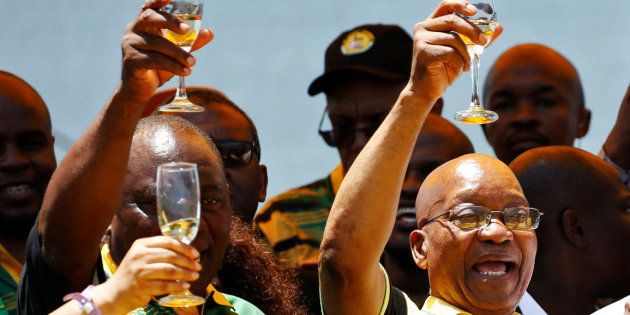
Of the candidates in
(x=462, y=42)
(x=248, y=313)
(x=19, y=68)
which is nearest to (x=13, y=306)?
(x=248, y=313)

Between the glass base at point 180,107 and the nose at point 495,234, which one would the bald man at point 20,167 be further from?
the nose at point 495,234

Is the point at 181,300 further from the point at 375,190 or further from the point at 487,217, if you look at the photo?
the point at 487,217

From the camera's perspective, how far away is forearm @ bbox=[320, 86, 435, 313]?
4723 millimetres

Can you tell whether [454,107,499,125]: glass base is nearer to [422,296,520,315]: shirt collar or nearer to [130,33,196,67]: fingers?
[422,296,520,315]: shirt collar

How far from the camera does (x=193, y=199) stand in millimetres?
4031

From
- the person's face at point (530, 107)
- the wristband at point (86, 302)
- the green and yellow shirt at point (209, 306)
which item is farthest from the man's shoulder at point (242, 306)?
the person's face at point (530, 107)

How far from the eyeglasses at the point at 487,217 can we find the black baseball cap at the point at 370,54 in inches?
73.1

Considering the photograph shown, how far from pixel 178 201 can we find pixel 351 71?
319cm

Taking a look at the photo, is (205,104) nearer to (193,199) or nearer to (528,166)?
(528,166)

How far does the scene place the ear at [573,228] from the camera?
249 inches

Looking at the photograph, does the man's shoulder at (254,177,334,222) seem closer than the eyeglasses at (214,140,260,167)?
No

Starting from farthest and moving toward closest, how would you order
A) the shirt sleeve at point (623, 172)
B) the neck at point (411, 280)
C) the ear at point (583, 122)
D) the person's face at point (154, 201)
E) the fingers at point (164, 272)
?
1. the ear at point (583, 122)
2. the shirt sleeve at point (623, 172)
3. the neck at point (411, 280)
4. the person's face at point (154, 201)
5. the fingers at point (164, 272)

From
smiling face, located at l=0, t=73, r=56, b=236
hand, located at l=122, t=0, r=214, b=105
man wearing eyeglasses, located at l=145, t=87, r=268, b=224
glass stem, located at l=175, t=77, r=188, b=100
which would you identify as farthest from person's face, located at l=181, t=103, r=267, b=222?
hand, located at l=122, t=0, r=214, b=105

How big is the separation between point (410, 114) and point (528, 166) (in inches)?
73.9
